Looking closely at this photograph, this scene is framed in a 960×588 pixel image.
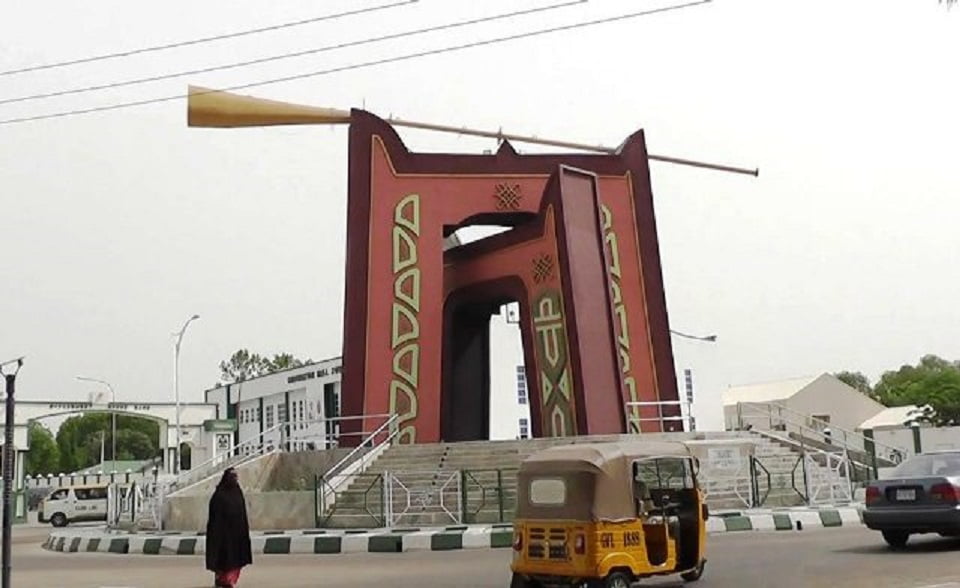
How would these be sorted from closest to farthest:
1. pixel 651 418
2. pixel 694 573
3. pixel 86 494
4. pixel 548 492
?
1. pixel 548 492
2. pixel 694 573
3. pixel 651 418
4. pixel 86 494

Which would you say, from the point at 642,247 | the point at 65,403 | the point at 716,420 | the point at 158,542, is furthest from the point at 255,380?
the point at 158,542

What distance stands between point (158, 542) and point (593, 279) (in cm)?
1238

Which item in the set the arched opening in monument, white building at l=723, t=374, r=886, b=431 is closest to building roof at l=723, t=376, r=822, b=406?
white building at l=723, t=374, r=886, b=431

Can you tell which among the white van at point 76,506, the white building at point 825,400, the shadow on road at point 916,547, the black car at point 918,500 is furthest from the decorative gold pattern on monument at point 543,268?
the white building at point 825,400

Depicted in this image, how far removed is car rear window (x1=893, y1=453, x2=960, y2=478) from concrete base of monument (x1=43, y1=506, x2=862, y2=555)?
14.9 ft

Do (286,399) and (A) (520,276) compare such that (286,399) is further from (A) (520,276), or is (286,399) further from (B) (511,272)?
(A) (520,276)

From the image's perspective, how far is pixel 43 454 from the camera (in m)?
98.1

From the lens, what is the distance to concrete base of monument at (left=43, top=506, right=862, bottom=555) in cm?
1811

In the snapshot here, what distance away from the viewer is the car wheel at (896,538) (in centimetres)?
1398

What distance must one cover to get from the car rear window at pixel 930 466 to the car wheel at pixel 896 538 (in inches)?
29.7

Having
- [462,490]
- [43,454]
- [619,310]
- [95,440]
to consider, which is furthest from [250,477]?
[95,440]

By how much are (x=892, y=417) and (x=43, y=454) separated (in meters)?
74.1

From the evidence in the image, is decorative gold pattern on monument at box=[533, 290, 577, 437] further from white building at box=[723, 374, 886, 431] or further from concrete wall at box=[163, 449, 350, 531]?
white building at box=[723, 374, 886, 431]

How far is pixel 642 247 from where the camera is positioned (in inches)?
1184
